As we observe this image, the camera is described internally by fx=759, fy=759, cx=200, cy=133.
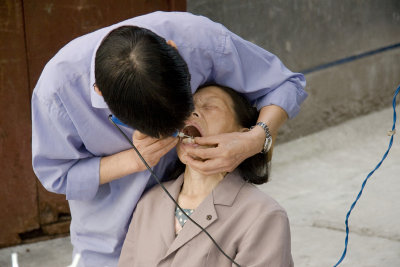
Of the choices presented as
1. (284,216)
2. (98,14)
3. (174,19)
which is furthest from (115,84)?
(98,14)

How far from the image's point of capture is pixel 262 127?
239 cm

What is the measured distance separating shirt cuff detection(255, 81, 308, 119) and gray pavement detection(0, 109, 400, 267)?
1.36m

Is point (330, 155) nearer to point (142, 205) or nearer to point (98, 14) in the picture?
point (98, 14)

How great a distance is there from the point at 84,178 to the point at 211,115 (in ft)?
1.49

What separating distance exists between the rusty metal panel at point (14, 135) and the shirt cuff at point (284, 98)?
1671 millimetres

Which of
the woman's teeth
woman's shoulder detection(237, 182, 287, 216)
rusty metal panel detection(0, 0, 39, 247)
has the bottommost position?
rusty metal panel detection(0, 0, 39, 247)

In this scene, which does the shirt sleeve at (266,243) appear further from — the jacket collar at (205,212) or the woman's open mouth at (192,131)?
the woman's open mouth at (192,131)

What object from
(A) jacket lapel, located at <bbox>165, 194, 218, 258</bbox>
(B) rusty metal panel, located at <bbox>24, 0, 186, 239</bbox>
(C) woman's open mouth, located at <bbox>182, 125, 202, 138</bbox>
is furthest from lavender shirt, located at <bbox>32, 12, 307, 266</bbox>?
(B) rusty metal panel, located at <bbox>24, 0, 186, 239</bbox>

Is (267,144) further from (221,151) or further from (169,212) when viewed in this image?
(169,212)

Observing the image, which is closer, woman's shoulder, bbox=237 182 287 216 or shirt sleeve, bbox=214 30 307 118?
woman's shoulder, bbox=237 182 287 216

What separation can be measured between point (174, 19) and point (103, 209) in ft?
2.26

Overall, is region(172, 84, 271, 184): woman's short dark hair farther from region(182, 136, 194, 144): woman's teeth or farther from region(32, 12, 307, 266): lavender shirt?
region(182, 136, 194, 144): woman's teeth

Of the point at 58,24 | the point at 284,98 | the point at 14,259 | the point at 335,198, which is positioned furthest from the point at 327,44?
the point at 284,98

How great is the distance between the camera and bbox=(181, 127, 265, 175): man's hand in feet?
7.37
